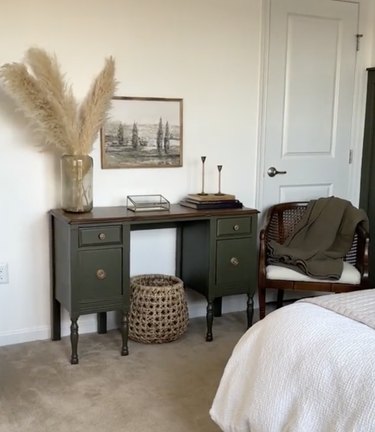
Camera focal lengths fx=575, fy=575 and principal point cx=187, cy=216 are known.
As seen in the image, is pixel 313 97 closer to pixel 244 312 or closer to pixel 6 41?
pixel 244 312

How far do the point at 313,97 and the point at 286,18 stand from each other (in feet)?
1.79

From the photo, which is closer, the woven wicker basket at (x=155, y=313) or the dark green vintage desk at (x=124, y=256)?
the dark green vintage desk at (x=124, y=256)

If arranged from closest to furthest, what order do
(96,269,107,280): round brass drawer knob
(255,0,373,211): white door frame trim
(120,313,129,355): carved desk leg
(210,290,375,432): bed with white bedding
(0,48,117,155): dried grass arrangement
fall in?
1. (210,290,375,432): bed with white bedding
2. (0,48,117,155): dried grass arrangement
3. (96,269,107,280): round brass drawer knob
4. (120,313,129,355): carved desk leg
5. (255,0,373,211): white door frame trim

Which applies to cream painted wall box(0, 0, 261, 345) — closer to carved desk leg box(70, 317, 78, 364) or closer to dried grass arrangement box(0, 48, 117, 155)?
dried grass arrangement box(0, 48, 117, 155)

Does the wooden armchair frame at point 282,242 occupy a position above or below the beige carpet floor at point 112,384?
above

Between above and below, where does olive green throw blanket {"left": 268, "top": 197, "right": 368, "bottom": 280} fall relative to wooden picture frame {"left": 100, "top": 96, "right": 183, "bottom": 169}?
below

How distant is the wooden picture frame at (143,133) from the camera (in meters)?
3.29

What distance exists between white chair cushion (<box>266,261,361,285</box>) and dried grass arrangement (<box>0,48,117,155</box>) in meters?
1.26

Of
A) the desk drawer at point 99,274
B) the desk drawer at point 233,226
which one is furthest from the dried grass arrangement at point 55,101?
the desk drawer at point 233,226

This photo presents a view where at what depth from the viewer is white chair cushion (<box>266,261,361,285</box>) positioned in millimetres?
3305

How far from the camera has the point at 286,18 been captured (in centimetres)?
367

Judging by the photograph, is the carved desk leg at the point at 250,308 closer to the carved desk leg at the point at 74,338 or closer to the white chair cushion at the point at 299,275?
the white chair cushion at the point at 299,275

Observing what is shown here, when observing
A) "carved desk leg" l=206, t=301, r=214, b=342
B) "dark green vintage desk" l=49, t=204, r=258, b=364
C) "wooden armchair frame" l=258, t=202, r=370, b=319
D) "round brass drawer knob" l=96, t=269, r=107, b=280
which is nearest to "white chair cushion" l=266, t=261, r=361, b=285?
"wooden armchair frame" l=258, t=202, r=370, b=319

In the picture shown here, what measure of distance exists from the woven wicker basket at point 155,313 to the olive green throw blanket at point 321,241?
0.63 meters
